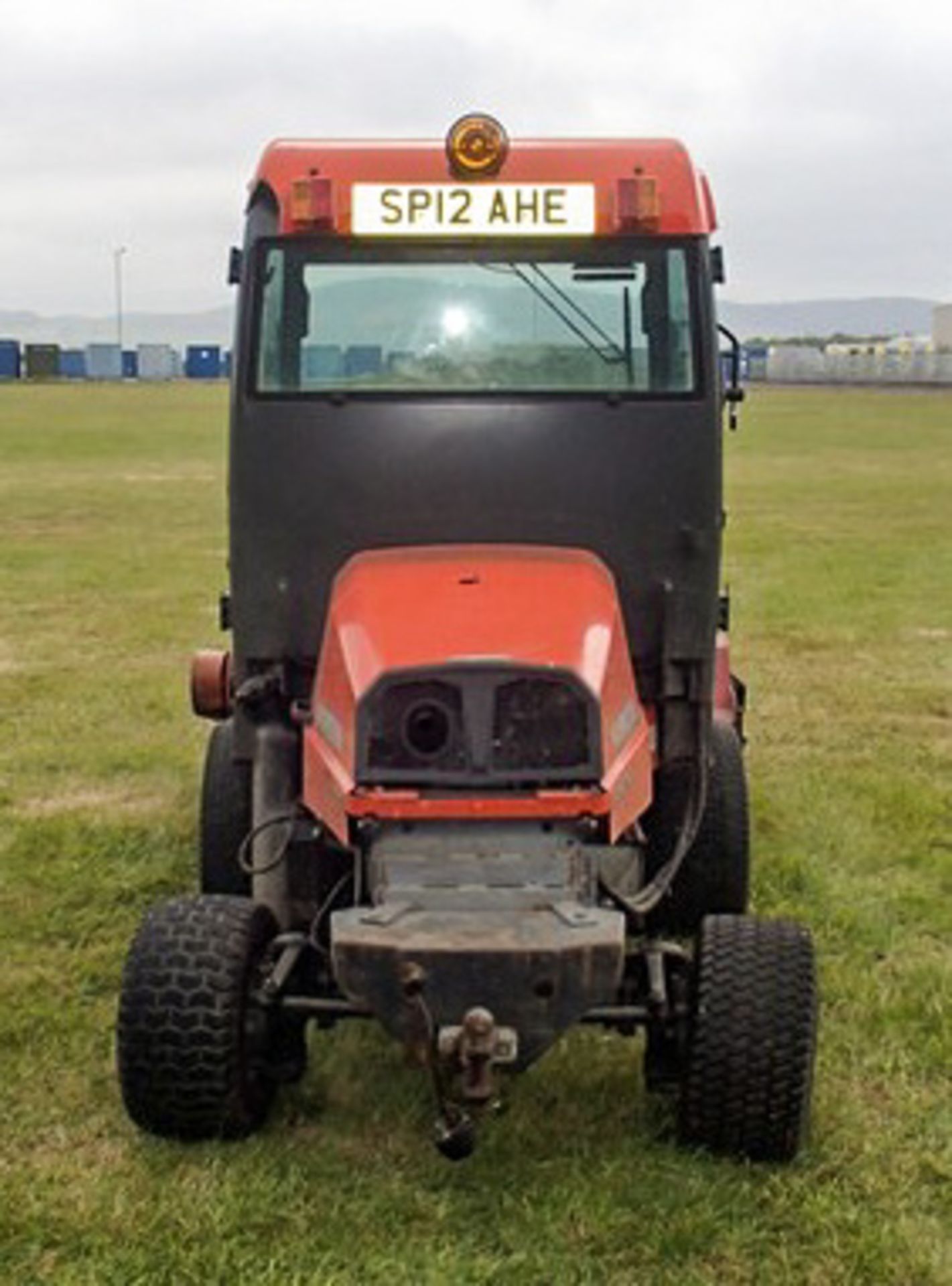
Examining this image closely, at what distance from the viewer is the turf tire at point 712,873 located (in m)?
5.96

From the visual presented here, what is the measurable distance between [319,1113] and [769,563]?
1185 centimetres

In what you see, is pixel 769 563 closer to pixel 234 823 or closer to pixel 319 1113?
pixel 234 823

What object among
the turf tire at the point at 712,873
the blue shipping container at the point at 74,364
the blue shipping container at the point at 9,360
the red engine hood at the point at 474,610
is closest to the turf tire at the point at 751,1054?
the red engine hood at the point at 474,610

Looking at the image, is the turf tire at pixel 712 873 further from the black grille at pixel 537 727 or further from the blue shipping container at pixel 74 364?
the blue shipping container at pixel 74 364

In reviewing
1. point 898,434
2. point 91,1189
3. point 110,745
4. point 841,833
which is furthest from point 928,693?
point 898,434

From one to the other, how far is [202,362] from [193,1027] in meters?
88.9

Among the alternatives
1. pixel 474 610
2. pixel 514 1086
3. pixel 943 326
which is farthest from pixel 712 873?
pixel 943 326

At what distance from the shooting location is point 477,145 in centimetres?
478

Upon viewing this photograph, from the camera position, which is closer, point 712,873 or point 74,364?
point 712,873

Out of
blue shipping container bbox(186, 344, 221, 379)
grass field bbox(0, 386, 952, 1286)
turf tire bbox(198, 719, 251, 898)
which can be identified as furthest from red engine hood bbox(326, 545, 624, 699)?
blue shipping container bbox(186, 344, 221, 379)

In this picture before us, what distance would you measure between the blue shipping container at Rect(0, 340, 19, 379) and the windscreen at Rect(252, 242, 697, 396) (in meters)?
77.0

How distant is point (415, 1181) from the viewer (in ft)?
13.8

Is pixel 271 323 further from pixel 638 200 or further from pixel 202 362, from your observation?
pixel 202 362

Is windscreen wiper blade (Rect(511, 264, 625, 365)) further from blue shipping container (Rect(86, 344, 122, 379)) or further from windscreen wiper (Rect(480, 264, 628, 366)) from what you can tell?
blue shipping container (Rect(86, 344, 122, 379))
